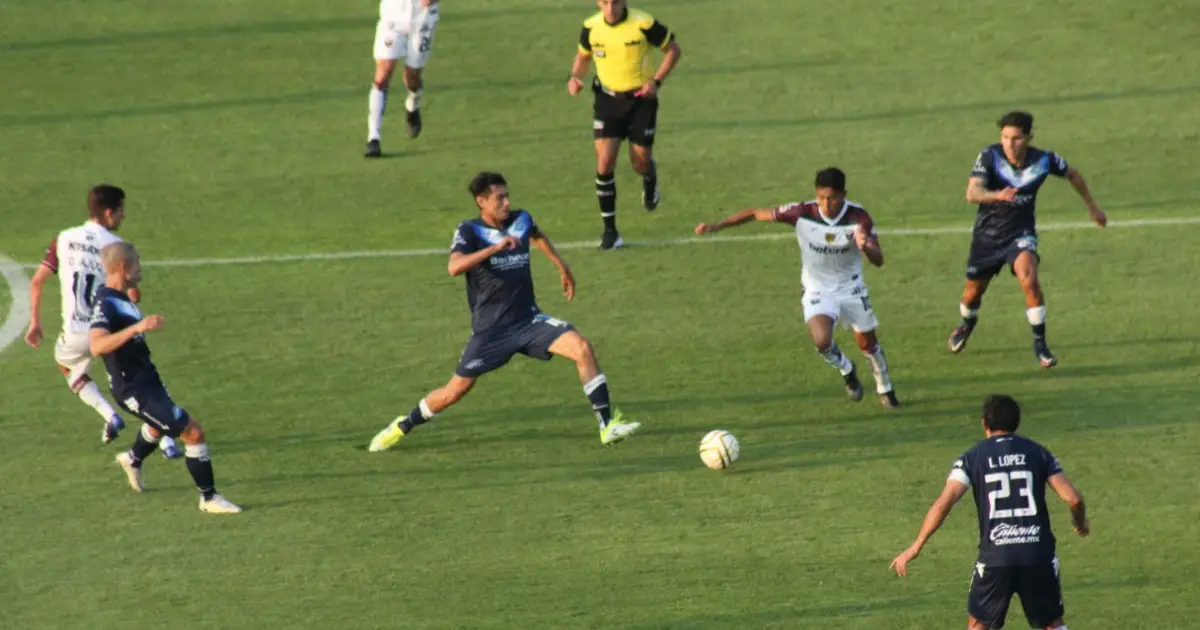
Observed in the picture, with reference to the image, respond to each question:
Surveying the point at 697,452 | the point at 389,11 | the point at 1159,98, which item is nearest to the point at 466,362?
the point at 697,452

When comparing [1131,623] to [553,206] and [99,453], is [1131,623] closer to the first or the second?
[99,453]

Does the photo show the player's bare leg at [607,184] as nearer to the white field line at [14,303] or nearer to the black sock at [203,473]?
the white field line at [14,303]

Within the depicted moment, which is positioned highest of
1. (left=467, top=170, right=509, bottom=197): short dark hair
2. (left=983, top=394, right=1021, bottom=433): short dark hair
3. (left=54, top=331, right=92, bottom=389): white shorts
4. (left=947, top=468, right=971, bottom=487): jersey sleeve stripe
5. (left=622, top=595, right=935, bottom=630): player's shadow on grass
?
(left=467, top=170, right=509, bottom=197): short dark hair

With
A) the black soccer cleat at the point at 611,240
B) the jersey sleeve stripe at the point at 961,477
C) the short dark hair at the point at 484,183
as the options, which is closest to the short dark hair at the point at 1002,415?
the jersey sleeve stripe at the point at 961,477

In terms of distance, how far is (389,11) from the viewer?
78.7ft

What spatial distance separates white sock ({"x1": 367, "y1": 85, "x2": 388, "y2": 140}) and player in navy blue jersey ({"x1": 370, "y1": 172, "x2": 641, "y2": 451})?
8085 mm

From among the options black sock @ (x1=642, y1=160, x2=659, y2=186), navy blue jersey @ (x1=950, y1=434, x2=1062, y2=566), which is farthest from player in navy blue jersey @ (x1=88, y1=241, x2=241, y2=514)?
black sock @ (x1=642, y1=160, x2=659, y2=186)

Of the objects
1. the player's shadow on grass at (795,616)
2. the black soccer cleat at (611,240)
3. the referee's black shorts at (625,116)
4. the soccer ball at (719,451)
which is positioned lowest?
the player's shadow on grass at (795,616)

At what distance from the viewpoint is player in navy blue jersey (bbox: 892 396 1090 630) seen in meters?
12.0

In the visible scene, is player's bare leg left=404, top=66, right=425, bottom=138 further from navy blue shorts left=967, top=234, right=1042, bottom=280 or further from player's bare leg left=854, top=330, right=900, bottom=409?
player's bare leg left=854, top=330, right=900, bottom=409

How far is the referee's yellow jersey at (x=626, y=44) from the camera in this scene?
67.9 feet

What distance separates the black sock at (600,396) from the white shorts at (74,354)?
3.89 metres

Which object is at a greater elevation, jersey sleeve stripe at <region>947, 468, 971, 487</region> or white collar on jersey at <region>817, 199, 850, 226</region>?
white collar on jersey at <region>817, 199, 850, 226</region>

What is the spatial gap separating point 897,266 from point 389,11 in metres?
7.06
